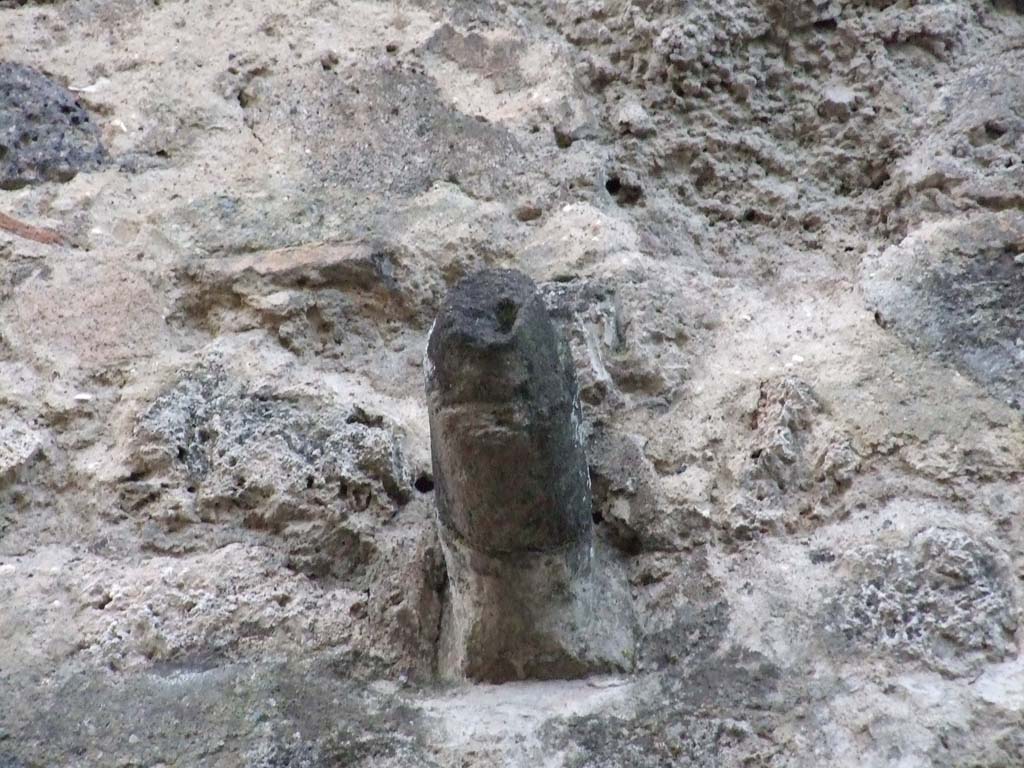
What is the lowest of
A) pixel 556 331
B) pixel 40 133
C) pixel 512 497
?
pixel 512 497

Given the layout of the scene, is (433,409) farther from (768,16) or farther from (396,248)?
(768,16)

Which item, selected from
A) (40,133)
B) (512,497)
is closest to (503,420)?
(512,497)

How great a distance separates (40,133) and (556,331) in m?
0.83

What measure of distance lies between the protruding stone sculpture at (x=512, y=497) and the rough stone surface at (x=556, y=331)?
0.12 feet

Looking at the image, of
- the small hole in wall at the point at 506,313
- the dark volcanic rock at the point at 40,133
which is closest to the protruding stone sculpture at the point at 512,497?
the small hole in wall at the point at 506,313

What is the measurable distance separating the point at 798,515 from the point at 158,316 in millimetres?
738

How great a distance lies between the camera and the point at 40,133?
62.5 inches

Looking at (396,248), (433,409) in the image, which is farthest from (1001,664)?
(396,248)

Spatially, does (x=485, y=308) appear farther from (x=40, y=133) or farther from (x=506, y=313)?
(x=40, y=133)

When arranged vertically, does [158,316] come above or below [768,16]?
below

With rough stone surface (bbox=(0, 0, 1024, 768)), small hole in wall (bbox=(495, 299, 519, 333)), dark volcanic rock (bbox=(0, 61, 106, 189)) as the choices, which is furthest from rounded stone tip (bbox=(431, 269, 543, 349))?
dark volcanic rock (bbox=(0, 61, 106, 189))

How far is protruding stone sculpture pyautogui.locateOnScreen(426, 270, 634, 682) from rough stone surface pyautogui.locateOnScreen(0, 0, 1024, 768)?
0.12 feet

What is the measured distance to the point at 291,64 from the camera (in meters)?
1.66

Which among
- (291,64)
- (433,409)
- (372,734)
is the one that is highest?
(291,64)
